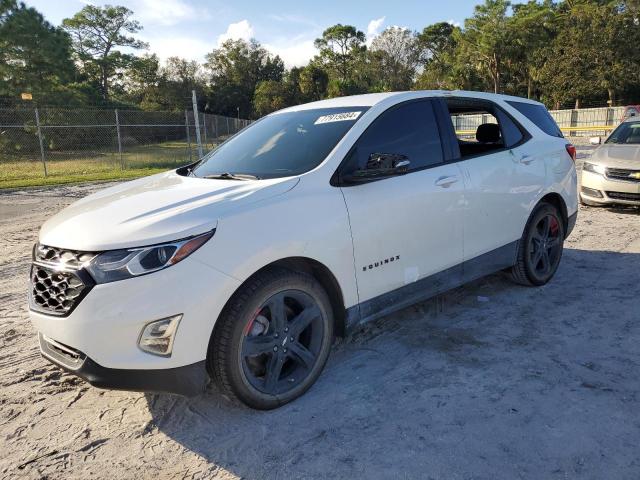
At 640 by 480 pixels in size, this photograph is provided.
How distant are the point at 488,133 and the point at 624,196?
14.6ft

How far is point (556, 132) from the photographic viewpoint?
17.1ft

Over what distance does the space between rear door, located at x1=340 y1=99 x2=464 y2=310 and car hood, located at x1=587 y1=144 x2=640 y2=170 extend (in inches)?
211

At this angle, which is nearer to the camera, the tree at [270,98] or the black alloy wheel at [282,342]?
the black alloy wheel at [282,342]

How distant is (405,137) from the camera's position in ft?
12.1

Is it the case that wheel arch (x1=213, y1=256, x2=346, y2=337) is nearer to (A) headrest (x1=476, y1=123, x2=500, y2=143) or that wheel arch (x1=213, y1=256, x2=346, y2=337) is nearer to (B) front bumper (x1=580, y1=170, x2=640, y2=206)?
(A) headrest (x1=476, y1=123, x2=500, y2=143)

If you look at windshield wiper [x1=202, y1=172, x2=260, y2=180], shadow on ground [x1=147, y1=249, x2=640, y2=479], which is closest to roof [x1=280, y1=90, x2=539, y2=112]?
windshield wiper [x1=202, y1=172, x2=260, y2=180]

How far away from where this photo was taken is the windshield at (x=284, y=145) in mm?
3345

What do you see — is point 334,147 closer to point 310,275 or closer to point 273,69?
point 310,275

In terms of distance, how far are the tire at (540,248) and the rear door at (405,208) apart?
1.07 meters

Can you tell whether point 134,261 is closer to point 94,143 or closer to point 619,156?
point 619,156

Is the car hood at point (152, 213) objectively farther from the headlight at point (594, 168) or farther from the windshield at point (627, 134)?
the windshield at point (627, 134)

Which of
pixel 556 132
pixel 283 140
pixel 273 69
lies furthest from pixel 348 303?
pixel 273 69

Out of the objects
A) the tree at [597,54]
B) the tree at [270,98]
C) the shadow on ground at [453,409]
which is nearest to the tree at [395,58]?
the tree at [270,98]

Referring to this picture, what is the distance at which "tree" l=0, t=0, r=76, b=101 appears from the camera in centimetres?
2639
